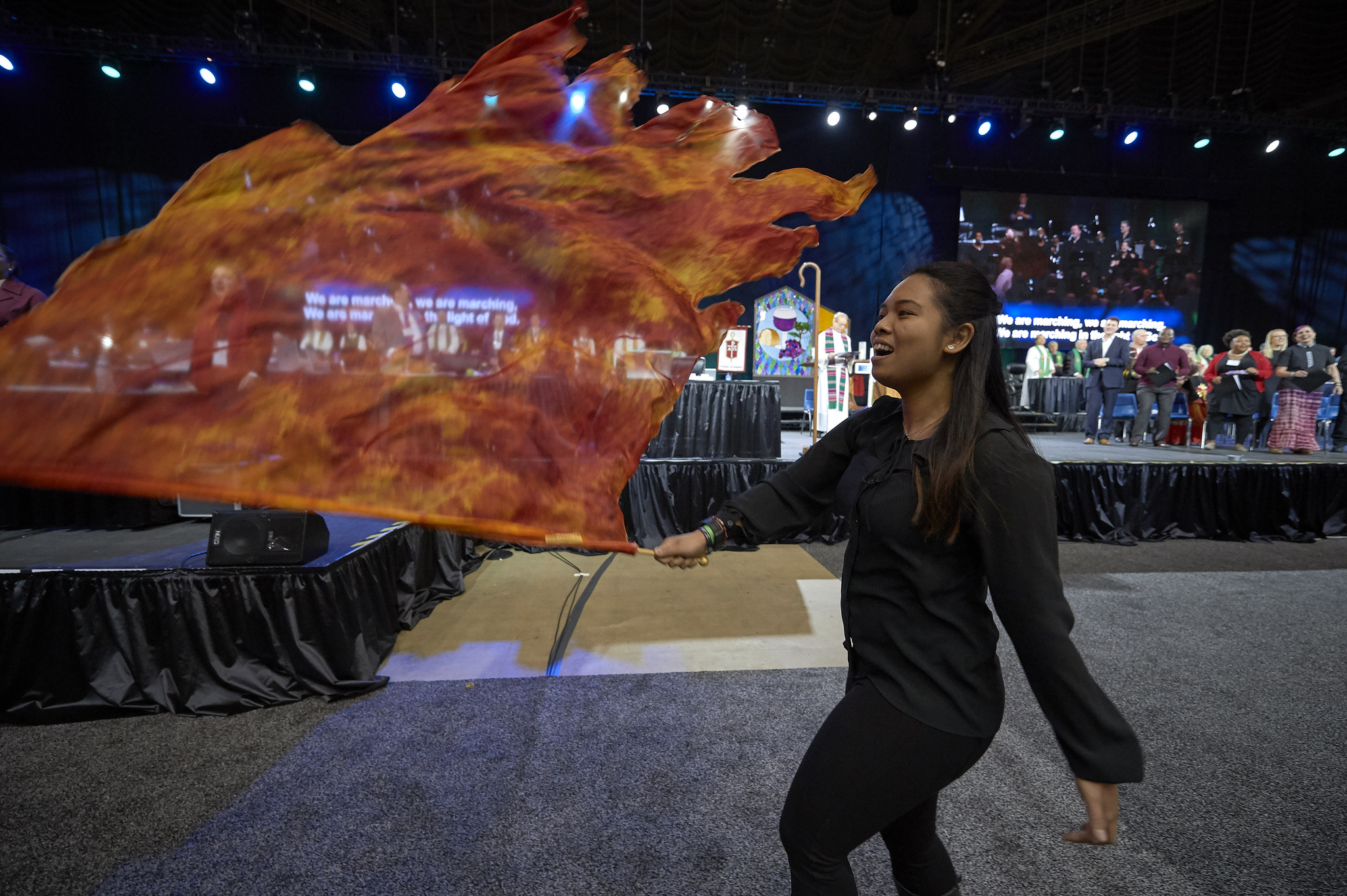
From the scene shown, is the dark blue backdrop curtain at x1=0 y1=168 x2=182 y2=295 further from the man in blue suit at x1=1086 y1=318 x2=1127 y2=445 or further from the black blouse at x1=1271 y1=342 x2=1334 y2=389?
the black blouse at x1=1271 y1=342 x2=1334 y2=389

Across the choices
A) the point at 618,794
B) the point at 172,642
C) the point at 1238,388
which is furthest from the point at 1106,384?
the point at 172,642

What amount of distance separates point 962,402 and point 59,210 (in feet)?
47.5

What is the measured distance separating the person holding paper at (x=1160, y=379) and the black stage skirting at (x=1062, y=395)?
2.51 meters

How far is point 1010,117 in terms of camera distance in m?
11.1

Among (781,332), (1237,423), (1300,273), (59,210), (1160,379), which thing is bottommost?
(1237,423)

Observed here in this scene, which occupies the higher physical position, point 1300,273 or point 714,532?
point 1300,273

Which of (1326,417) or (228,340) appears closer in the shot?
(228,340)

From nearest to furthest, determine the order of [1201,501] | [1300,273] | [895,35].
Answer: [1201,501] < [895,35] < [1300,273]

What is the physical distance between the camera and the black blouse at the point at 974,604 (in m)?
0.96

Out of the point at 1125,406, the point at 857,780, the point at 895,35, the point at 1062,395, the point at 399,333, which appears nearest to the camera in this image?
the point at 857,780

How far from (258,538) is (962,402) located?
10.4ft

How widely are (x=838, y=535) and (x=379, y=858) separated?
482 cm

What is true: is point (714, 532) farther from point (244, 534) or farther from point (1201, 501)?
point (1201, 501)

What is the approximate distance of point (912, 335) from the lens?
1155mm
